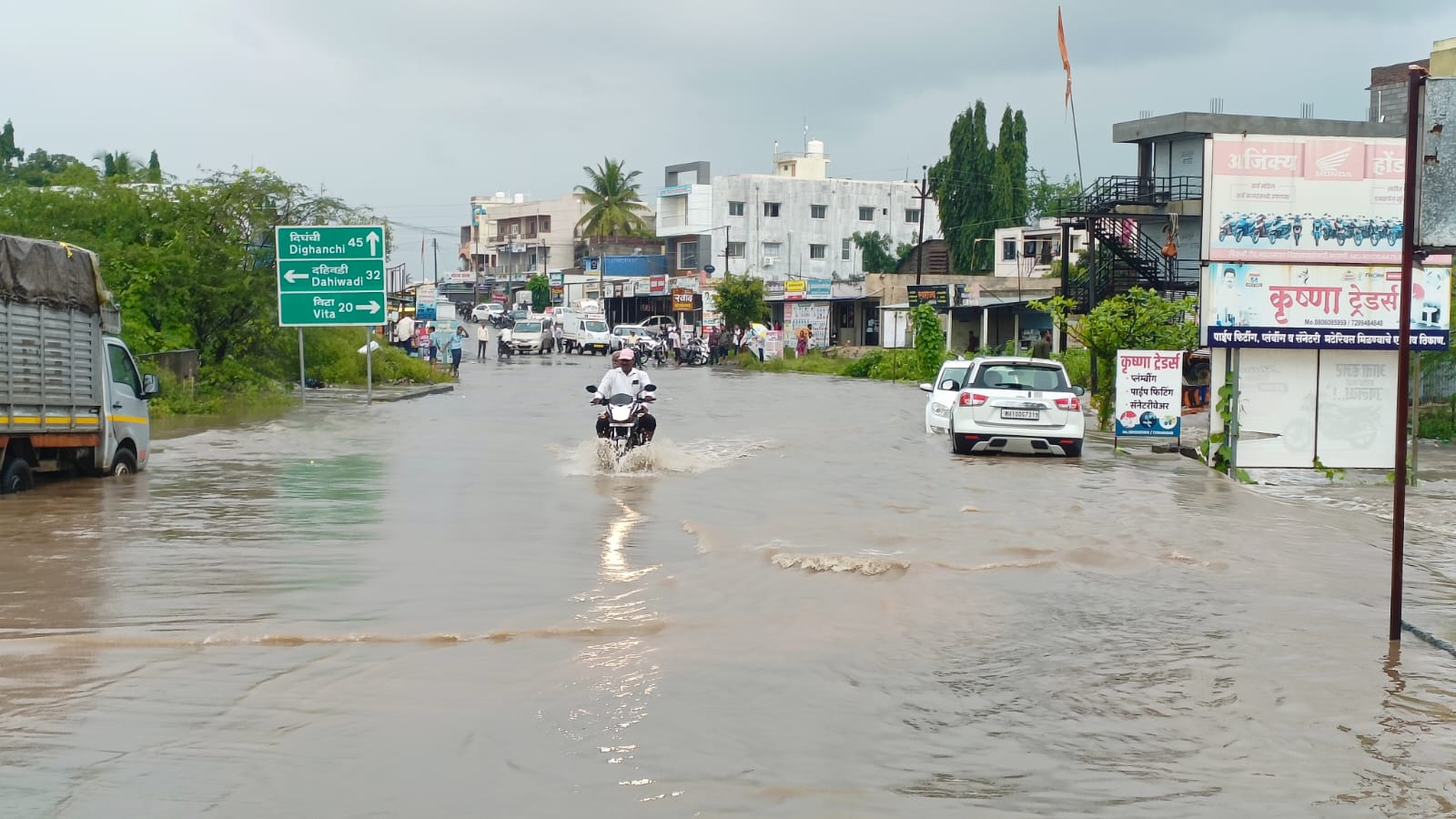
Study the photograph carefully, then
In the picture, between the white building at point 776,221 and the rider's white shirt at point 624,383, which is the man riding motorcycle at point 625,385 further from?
the white building at point 776,221

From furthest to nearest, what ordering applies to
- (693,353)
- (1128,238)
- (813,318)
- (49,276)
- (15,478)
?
(813,318) < (693,353) < (1128,238) < (49,276) < (15,478)

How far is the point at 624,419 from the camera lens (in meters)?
18.7

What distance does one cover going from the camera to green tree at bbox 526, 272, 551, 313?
114m

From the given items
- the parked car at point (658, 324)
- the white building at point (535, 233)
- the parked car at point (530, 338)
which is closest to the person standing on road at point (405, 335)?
the parked car at point (530, 338)

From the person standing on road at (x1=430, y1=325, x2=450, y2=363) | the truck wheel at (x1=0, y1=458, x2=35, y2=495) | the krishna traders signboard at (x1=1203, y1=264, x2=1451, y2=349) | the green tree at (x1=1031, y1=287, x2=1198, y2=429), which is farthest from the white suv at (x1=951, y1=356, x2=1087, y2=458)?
the person standing on road at (x1=430, y1=325, x2=450, y2=363)

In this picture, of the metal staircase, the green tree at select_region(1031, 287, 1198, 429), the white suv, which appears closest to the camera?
the white suv

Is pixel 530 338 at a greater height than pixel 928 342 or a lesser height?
lesser

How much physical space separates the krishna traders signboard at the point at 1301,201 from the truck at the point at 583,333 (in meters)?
54.2

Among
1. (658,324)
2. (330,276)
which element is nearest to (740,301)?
(658,324)

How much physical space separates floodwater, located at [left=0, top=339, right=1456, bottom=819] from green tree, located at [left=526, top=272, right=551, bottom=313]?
97699mm

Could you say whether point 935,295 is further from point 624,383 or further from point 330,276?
point 624,383

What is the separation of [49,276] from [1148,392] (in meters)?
15.4

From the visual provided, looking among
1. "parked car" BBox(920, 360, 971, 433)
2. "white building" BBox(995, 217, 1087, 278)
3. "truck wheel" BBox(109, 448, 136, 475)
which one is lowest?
"truck wheel" BBox(109, 448, 136, 475)

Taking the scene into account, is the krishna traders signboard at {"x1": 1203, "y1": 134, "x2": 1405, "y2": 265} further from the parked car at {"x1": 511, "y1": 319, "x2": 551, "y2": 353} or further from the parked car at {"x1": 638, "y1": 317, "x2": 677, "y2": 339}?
the parked car at {"x1": 511, "y1": 319, "x2": 551, "y2": 353}
